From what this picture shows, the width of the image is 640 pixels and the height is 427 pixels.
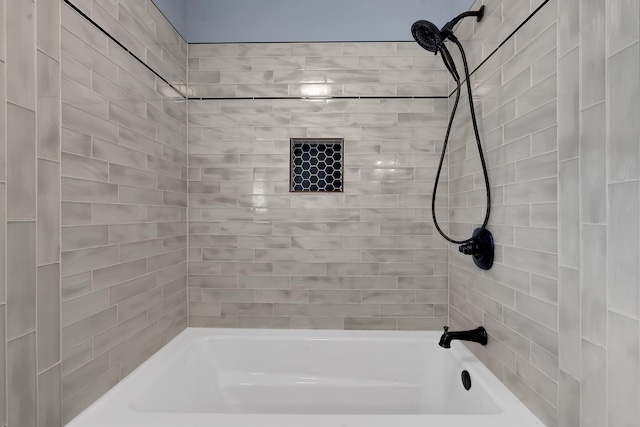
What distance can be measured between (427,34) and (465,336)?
52.5 inches

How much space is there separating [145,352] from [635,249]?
183 cm

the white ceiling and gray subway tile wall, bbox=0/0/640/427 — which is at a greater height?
the white ceiling

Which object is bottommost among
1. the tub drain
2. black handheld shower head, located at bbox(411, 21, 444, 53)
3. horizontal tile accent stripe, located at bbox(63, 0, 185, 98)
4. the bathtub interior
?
the bathtub interior

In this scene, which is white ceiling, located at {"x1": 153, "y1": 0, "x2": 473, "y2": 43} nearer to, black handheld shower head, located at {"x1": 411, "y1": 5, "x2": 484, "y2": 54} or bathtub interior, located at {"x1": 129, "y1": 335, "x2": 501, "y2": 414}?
black handheld shower head, located at {"x1": 411, "y1": 5, "x2": 484, "y2": 54}

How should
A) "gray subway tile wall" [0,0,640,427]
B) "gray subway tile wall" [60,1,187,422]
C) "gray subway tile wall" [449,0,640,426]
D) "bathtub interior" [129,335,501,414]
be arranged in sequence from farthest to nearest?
"bathtub interior" [129,335,501,414] → "gray subway tile wall" [60,1,187,422] → "gray subway tile wall" [0,0,640,427] → "gray subway tile wall" [449,0,640,426]

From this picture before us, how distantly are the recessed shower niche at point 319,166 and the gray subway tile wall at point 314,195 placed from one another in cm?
5

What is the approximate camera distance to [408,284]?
7.12 feet

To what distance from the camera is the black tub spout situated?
161 cm

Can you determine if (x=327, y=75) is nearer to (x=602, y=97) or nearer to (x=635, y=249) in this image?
(x=602, y=97)

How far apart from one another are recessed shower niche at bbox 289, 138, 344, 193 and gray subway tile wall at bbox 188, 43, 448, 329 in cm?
5

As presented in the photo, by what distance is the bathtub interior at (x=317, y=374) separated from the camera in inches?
76.4

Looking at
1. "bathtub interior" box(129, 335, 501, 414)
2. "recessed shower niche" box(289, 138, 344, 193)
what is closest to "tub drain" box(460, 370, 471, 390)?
"bathtub interior" box(129, 335, 501, 414)

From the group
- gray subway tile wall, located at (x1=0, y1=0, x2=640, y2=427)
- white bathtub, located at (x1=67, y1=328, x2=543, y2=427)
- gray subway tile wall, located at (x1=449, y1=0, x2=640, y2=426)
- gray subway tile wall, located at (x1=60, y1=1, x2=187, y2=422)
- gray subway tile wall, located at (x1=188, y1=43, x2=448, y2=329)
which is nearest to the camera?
gray subway tile wall, located at (x1=449, y1=0, x2=640, y2=426)

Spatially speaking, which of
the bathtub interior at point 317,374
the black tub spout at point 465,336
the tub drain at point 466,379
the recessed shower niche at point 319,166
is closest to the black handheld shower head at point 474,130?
the black tub spout at point 465,336
